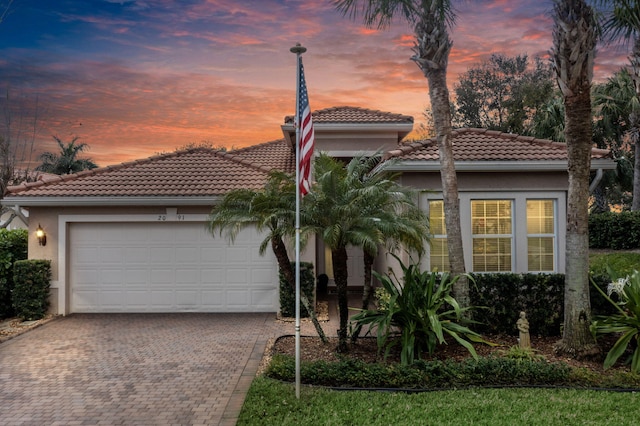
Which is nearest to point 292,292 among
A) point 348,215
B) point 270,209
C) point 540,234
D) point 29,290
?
point 270,209

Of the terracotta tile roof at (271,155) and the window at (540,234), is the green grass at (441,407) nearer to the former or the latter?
the window at (540,234)

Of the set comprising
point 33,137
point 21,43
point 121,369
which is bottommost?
point 121,369

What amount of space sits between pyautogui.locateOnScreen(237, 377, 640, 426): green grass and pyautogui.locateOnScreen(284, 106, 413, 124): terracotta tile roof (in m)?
9.50

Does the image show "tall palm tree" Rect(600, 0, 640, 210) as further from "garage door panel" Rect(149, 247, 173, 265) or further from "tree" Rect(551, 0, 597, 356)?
"garage door panel" Rect(149, 247, 173, 265)

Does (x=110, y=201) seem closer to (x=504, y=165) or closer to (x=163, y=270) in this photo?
(x=163, y=270)

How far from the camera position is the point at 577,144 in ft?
25.4

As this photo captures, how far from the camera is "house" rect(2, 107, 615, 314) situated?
431 inches

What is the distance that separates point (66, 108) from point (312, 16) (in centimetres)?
1027

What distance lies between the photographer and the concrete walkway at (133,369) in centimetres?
593

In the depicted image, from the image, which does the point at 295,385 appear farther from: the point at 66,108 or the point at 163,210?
the point at 66,108

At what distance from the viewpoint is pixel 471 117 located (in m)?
31.7

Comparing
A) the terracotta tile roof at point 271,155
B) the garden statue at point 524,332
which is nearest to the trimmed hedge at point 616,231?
the terracotta tile roof at point 271,155

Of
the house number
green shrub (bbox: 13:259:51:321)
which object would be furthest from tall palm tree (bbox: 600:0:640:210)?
green shrub (bbox: 13:259:51:321)

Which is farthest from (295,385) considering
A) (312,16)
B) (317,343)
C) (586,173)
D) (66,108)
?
(66,108)
